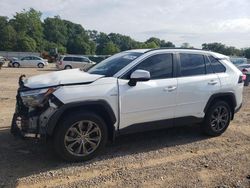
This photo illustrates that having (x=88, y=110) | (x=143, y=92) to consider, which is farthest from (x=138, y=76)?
(x=88, y=110)

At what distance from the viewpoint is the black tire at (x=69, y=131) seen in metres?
5.11

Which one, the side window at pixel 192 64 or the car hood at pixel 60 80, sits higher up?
the side window at pixel 192 64

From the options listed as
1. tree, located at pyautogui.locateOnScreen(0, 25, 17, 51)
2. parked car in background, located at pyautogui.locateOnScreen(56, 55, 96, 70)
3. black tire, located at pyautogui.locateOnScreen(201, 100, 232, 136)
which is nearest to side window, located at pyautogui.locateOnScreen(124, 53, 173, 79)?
black tire, located at pyautogui.locateOnScreen(201, 100, 232, 136)

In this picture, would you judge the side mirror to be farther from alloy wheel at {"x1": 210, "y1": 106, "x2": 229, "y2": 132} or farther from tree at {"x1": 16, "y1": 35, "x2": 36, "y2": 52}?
tree at {"x1": 16, "y1": 35, "x2": 36, "y2": 52}

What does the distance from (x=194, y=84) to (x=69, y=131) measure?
253 cm

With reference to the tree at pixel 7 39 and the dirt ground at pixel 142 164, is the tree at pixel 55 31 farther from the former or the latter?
the dirt ground at pixel 142 164

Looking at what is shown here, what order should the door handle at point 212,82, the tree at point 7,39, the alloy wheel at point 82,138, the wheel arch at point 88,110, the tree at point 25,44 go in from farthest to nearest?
the tree at point 7,39 → the tree at point 25,44 → the door handle at point 212,82 → the alloy wheel at point 82,138 → the wheel arch at point 88,110

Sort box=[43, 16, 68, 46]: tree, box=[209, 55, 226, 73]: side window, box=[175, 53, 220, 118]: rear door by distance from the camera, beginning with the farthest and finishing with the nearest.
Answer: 1. box=[43, 16, 68, 46]: tree
2. box=[209, 55, 226, 73]: side window
3. box=[175, 53, 220, 118]: rear door

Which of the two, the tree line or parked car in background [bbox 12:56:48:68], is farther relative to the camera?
the tree line

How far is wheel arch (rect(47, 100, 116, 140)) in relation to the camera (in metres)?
5.04

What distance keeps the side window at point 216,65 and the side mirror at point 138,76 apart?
6.30 feet

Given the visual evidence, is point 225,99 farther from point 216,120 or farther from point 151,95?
point 151,95

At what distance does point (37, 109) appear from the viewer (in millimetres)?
5164

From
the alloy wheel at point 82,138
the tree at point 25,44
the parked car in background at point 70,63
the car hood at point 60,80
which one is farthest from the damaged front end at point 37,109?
the tree at point 25,44
